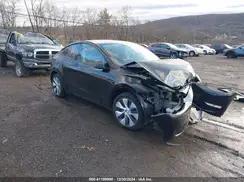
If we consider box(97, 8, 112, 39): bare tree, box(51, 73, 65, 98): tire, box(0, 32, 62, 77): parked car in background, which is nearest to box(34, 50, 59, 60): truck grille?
box(0, 32, 62, 77): parked car in background

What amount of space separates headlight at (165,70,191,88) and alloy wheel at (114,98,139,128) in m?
0.74

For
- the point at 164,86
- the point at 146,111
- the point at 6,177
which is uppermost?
the point at 164,86

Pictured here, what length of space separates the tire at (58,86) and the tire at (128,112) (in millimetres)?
2391

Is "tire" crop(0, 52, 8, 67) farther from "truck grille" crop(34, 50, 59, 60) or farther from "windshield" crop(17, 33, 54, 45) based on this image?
"truck grille" crop(34, 50, 59, 60)

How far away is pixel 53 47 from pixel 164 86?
824 centimetres

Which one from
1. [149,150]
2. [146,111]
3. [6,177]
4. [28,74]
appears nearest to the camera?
[6,177]

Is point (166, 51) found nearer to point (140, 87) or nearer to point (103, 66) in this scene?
point (103, 66)

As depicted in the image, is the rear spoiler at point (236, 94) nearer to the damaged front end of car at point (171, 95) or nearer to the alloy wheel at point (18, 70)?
the damaged front end of car at point (171, 95)

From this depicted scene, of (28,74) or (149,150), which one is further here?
(28,74)

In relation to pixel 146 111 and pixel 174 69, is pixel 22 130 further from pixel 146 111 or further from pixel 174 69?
pixel 174 69

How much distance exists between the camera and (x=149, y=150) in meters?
4.77

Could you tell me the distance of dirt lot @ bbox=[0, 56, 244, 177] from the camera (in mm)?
4164

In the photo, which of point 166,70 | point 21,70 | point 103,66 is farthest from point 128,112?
point 21,70

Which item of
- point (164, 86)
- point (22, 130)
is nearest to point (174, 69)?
point (164, 86)
